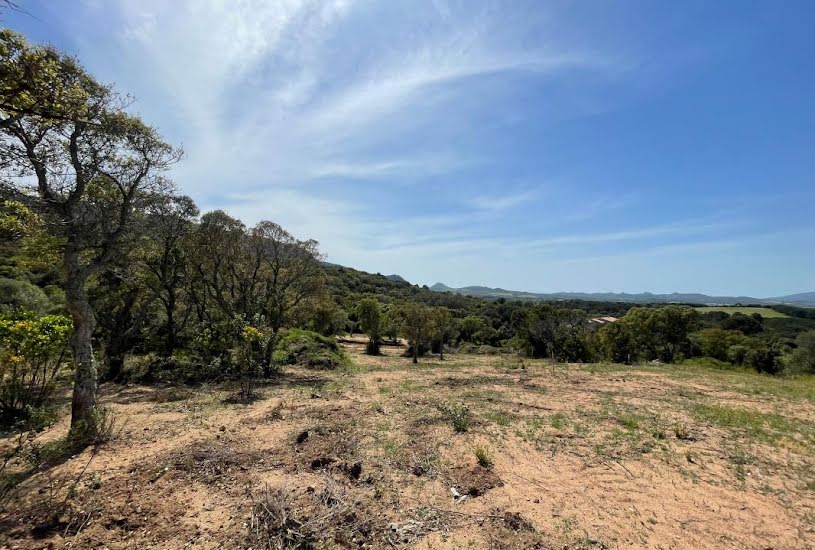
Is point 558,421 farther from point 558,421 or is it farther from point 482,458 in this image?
point 482,458

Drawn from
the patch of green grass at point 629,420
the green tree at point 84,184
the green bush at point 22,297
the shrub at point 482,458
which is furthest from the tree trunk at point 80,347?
the patch of green grass at point 629,420

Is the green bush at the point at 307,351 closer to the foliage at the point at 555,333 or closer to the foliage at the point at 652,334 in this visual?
the foliage at the point at 555,333

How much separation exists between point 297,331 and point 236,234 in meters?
8.97

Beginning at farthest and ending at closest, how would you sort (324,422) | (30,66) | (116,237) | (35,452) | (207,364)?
(207,364) < (324,422) < (116,237) < (35,452) < (30,66)

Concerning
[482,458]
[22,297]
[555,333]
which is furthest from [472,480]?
[555,333]

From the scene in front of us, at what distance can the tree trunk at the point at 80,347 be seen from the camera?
7.12 metres

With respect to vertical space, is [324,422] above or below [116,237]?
below

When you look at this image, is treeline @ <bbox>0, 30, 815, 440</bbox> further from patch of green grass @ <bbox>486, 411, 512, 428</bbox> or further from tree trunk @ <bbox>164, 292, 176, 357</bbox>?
patch of green grass @ <bbox>486, 411, 512, 428</bbox>

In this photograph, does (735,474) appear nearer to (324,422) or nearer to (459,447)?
(459,447)

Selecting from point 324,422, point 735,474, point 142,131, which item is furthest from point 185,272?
point 735,474

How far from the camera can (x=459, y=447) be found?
24.7 ft

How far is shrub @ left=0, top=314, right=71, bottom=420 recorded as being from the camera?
666cm

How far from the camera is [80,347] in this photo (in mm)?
7266

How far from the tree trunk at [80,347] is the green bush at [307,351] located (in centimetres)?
1313
